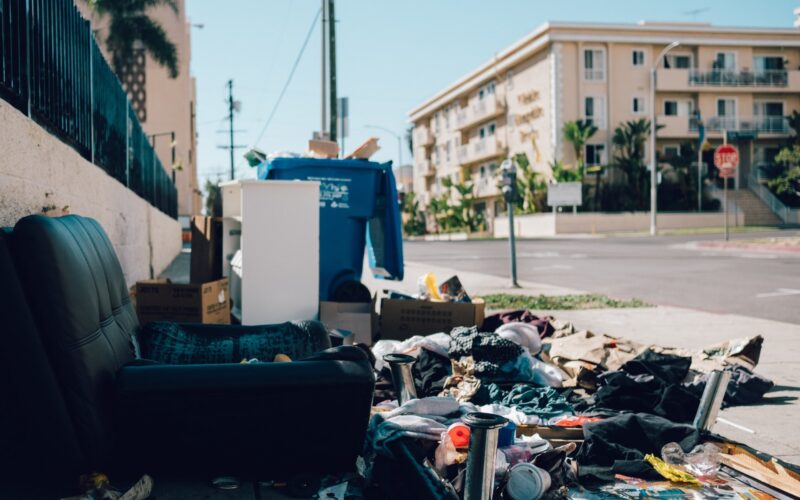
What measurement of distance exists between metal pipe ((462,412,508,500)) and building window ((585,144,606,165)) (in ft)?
149

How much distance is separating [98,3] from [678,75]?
3456 cm

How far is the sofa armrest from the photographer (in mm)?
2828

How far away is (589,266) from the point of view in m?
17.8

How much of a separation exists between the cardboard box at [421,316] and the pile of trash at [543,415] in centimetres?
30

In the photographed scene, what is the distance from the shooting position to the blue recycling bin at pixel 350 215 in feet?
24.3

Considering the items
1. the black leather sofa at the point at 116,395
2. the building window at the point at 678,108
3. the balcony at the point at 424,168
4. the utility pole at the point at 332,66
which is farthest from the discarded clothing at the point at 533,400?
the balcony at the point at 424,168

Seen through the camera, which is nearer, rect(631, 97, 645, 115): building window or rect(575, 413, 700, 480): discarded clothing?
rect(575, 413, 700, 480): discarded clothing

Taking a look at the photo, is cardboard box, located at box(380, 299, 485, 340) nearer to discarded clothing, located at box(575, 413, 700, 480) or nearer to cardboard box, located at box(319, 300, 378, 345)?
cardboard box, located at box(319, 300, 378, 345)

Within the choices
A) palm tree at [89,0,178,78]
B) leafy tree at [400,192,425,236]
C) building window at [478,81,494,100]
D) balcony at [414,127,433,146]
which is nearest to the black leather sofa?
palm tree at [89,0,178,78]

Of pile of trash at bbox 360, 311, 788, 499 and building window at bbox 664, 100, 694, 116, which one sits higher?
building window at bbox 664, 100, 694, 116

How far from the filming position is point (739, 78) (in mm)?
47250

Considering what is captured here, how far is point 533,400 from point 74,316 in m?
2.75

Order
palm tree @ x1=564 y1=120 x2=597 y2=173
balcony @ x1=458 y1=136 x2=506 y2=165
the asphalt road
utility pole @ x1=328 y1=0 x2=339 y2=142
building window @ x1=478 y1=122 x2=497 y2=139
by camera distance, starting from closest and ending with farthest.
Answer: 1. the asphalt road
2. utility pole @ x1=328 y1=0 x2=339 y2=142
3. palm tree @ x1=564 y1=120 x2=597 y2=173
4. balcony @ x1=458 y1=136 x2=506 y2=165
5. building window @ x1=478 y1=122 x2=497 y2=139

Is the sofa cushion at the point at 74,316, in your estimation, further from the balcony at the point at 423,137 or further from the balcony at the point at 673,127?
the balcony at the point at 423,137
